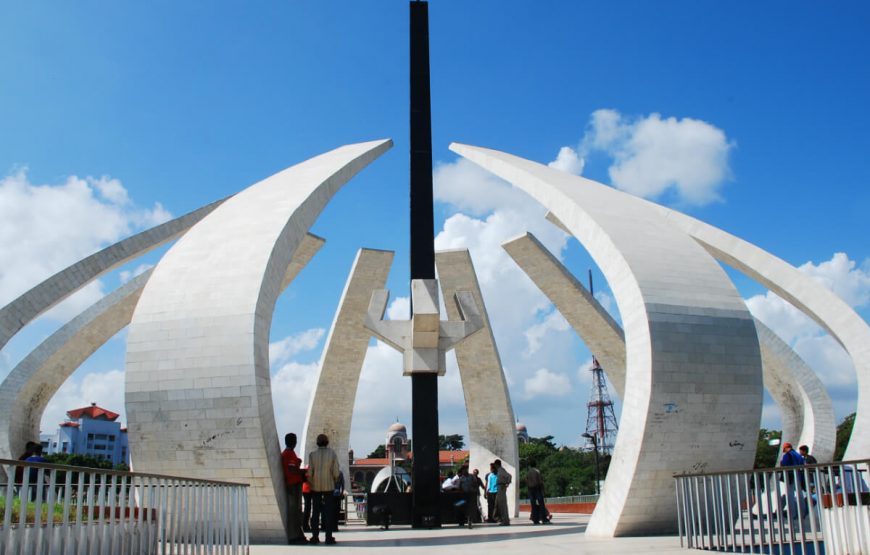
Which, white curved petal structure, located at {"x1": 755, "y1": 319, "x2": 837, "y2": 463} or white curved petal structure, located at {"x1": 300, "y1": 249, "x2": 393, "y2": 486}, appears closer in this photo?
white curved petal structure, located at {"x1": 755, "y1": 319, "x2": 837, "y2": 463}

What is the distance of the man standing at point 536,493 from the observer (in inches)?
494

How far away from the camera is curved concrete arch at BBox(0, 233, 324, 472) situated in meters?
17.0

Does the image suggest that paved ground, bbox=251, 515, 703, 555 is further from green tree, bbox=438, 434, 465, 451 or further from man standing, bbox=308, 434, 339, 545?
green tree, bbox=438, 434, 465, 451

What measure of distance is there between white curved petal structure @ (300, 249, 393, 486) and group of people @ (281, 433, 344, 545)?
35.6ft

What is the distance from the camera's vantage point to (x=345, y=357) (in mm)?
21141

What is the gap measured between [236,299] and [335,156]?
17.0 feet

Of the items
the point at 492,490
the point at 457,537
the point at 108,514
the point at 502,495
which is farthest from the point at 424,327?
the point at 108,514

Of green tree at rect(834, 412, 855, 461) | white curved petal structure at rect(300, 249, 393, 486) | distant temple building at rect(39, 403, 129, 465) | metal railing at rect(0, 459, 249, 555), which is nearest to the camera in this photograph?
metal railing at rect(0, 459, 249, 555)

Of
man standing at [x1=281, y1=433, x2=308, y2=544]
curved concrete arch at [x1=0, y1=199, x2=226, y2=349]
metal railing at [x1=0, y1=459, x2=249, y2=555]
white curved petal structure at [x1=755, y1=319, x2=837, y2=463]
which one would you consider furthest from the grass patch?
white curved petal structure at [x1=755, y1=319, x2=837, y2=463]

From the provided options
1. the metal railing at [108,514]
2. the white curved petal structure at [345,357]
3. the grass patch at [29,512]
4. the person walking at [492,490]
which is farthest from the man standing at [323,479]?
the white curved petal structure at [345,357]

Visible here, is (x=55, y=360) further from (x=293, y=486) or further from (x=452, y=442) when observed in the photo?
(x=452, y=442)

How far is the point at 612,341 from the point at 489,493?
7.02 m

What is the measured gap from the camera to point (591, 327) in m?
19.4

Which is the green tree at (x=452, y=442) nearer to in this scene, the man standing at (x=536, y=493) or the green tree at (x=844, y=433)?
the green tree at (x=844, y=433)
